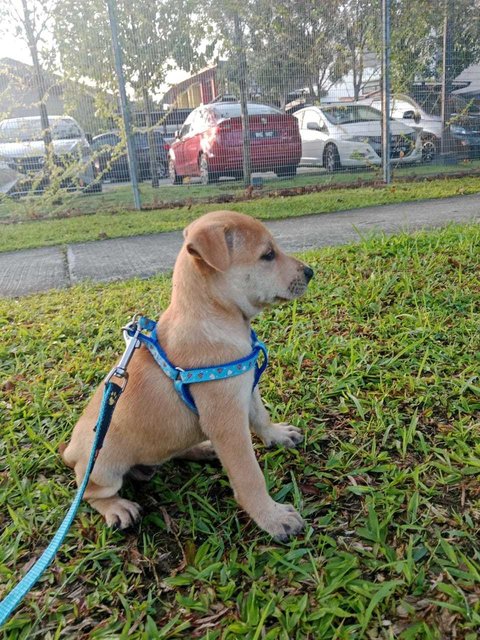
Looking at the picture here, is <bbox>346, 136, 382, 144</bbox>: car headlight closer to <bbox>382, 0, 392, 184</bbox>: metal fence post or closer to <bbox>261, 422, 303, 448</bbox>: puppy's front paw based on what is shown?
<bbox>382, 0, 392, 184</bbox>: metal fence post

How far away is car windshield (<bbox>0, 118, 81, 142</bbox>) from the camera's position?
33.3 ft

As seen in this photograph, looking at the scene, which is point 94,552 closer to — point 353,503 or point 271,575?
point 271,575

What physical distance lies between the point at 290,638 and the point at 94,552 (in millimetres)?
908

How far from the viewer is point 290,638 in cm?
183

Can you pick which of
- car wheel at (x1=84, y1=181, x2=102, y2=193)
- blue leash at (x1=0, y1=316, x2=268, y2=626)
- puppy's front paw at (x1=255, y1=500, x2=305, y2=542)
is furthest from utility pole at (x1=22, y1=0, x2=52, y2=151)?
puppy's front paw at (x1=255, y1=500, x2=305, y2=542)

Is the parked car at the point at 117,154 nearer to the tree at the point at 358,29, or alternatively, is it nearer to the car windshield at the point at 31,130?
the car windshield at the point at 31,130

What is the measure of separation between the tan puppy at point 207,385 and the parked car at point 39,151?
29.3 feet

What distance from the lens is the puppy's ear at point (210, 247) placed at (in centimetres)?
229

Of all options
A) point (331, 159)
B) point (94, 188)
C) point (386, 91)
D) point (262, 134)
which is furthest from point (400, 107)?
point (94, 188)

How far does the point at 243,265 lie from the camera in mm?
2500

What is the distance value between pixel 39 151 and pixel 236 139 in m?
3.87

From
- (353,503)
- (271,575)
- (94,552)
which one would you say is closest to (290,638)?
(271,575)

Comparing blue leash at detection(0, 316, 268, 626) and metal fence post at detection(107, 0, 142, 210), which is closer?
blue leash at detection(0, 316, 268, 626)

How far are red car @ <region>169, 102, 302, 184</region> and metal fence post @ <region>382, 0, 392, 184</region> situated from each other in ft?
5.76
